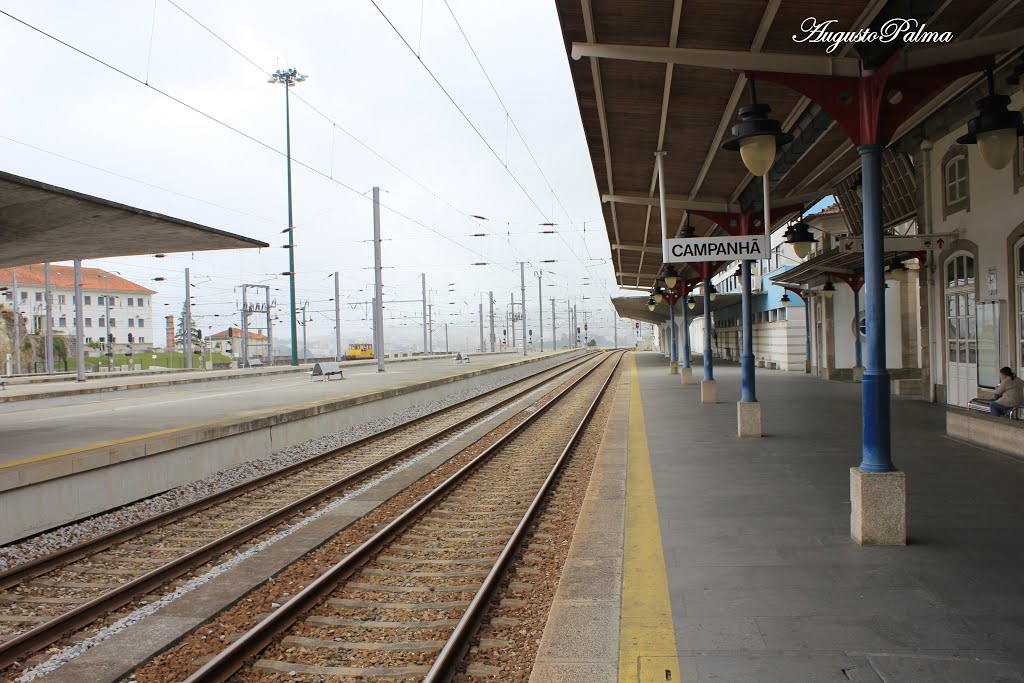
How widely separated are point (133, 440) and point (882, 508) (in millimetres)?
8839

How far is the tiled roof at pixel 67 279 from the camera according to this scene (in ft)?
230

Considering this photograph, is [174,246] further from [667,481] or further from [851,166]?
[851,166]

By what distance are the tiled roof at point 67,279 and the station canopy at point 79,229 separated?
198ft

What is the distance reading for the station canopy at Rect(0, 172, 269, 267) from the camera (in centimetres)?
923

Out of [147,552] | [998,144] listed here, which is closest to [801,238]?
[998,144]

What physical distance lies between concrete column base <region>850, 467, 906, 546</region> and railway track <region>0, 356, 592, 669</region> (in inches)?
219

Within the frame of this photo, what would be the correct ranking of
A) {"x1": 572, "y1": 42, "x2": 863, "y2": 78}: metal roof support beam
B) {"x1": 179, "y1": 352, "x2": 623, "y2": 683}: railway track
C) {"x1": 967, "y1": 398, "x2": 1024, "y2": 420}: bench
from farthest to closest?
{"x1": 967, "y1": 398, "x2": 1024, "y2": 420}: bench
{"x1": 572, "y1": 42, "x2": 863, "y2": 78}: metal roof support beam
{"x1": 179, "y1": 352, "x2": 623, "y2": 683}: railway track

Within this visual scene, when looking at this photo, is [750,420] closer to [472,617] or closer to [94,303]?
[472,617]

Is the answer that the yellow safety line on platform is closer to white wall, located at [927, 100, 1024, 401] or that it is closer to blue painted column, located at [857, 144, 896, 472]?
blue painted column, located at [857, 144, 896, 472]

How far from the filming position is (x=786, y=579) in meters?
4.77

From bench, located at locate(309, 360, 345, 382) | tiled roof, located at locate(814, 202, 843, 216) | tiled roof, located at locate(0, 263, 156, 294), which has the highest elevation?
tiled roof, located at locate(0, 263, 156, 294)

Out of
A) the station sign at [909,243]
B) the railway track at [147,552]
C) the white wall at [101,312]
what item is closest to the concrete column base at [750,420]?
the station sign at [909,243]

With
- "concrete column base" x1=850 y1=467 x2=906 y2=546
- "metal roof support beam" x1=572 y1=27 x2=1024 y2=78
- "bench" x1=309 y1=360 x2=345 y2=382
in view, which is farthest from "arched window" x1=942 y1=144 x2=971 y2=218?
"bench" x1=309 y1=360 x2=345 y2=382

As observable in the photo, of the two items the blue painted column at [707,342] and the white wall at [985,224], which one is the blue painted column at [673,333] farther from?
the white wall at [985,224]
